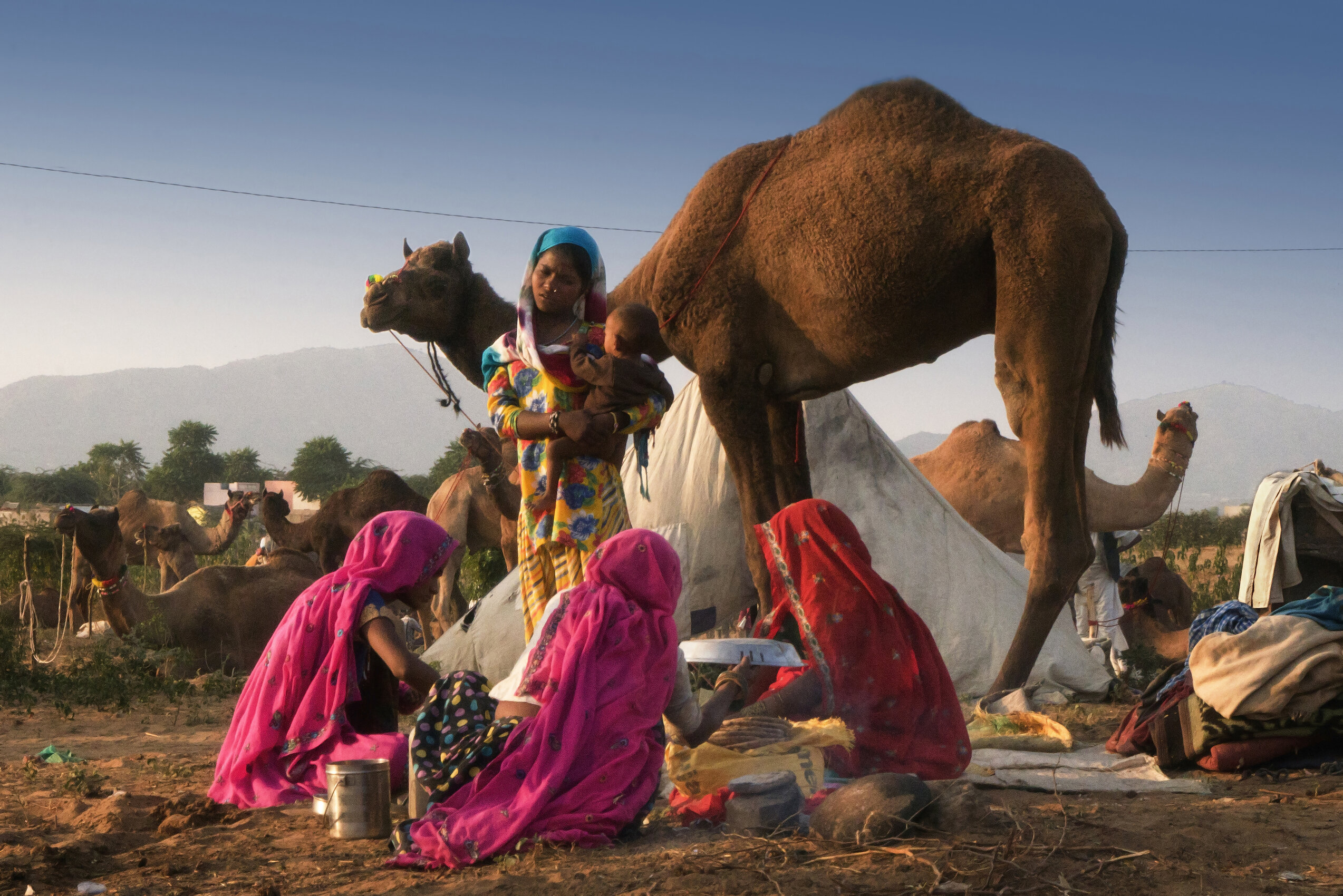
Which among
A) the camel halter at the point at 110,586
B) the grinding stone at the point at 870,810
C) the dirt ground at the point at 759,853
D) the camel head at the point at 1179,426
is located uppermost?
the camel head at the point at 1179,426

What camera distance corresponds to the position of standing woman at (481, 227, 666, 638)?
442 cm

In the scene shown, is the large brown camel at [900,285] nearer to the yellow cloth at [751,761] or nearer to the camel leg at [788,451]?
the camel leg at [788,451]

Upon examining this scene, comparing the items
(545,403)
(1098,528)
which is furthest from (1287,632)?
(1098,528)

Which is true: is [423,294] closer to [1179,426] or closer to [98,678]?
[98,678]

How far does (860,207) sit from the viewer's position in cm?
545

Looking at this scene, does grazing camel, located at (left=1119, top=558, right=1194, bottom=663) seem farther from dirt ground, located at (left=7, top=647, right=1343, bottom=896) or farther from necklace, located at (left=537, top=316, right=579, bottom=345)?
necklace, located at (left=537, top=316, right=579, bottom=345)

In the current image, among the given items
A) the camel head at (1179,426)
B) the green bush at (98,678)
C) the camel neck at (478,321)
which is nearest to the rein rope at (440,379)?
the camel neck at (478,321)

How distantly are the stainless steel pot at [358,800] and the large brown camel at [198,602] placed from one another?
5.65m

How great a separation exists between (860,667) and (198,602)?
6701mm

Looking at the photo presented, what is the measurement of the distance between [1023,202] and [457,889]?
3.76 metres

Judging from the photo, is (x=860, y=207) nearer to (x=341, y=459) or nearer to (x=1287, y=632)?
(x=1287, y=632)

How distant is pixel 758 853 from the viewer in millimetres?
3160

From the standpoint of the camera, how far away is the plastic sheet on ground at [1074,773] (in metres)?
4.36

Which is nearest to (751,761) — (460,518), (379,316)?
(379,316)
